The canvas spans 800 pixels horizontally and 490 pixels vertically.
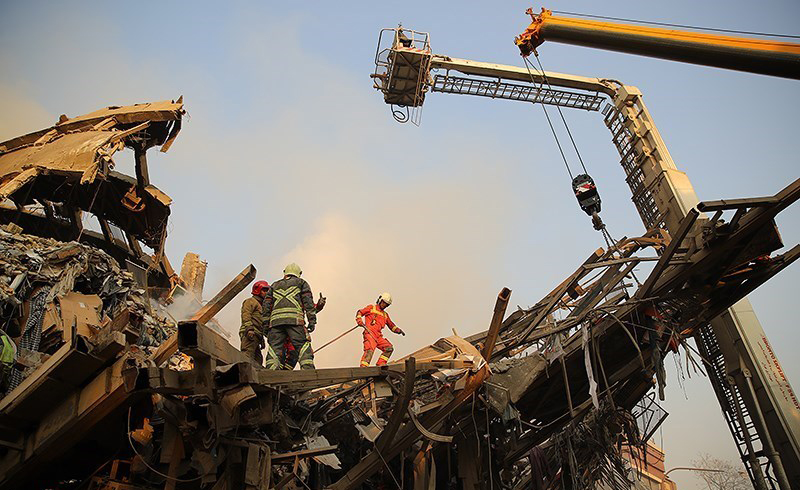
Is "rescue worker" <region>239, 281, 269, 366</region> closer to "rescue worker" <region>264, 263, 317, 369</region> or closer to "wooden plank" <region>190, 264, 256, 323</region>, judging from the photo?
"rescue worker" <region>264, 263, 317, 369</region>

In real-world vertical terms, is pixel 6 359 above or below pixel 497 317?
above

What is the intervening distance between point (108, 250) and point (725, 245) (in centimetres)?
1525

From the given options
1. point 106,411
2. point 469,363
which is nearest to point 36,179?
point 106,411

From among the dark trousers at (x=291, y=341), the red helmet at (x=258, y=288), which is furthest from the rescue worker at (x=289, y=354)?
the red helmet at (x=258, y=288)

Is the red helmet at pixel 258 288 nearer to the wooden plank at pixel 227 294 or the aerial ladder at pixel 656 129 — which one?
the wooden plank at pixel 227 294

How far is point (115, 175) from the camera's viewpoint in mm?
15219

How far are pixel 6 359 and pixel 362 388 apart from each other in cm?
447

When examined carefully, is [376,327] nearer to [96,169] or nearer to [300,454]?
[300,454]

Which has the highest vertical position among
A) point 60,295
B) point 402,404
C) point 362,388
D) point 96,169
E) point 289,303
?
point 96,169

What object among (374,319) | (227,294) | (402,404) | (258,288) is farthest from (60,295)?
(402,404)

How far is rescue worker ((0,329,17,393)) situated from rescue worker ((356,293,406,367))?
554 centimetres

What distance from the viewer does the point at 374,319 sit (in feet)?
36.7

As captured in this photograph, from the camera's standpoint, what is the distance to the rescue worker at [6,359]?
6.86 meters

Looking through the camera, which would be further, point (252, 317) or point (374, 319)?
point (374, 319)
